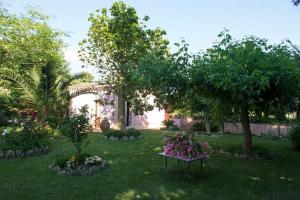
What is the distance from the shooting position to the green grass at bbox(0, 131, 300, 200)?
5.40 metres

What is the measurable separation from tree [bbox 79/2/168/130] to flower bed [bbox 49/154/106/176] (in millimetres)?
6683

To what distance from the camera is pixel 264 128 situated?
16.6m

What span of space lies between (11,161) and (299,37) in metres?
10.8

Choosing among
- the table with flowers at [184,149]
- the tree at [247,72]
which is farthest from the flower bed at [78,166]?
the tree at [247,72]

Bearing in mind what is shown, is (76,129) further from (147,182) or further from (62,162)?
(147,182)

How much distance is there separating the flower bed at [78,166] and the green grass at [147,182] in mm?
221

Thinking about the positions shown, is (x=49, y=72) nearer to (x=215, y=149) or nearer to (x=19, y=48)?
(x=19, y=48)

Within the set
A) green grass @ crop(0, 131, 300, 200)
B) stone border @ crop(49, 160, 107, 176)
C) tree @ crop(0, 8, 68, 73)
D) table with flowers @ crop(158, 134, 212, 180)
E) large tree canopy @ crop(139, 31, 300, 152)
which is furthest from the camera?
tree @ crop(0, 8, 68, 73)

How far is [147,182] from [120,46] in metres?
9.10

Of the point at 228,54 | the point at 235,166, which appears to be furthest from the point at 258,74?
the point at 235,166

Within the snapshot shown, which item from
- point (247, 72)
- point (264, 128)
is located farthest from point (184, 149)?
point (264, 128)

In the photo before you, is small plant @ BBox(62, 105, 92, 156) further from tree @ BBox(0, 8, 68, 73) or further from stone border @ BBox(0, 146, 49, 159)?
tree @ BBox(0, 8, 68, 73)

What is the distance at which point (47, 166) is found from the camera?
7.63 metres

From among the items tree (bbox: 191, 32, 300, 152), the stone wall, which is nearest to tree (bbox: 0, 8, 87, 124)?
tree (bbox: 191, 32, 300, 152)
